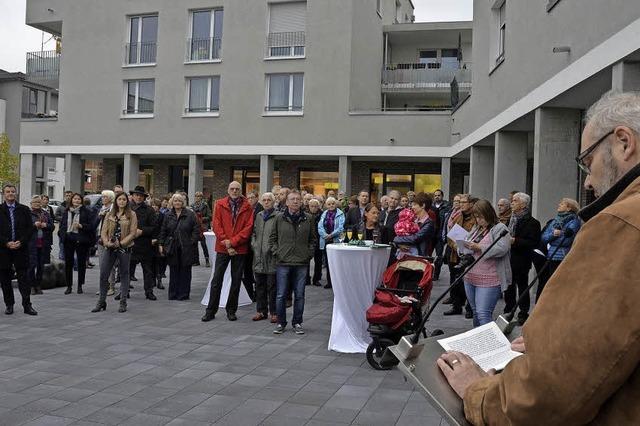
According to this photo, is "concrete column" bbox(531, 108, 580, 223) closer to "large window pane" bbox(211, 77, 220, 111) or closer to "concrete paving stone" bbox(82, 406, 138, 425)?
"concrete paving stone" bbox(82, 406, 138, 425)

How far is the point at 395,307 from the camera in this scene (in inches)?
259

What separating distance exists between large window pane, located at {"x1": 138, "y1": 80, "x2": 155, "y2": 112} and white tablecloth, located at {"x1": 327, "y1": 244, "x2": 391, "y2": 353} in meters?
23.5

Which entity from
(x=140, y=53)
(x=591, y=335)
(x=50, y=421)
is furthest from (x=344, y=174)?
(x=591, y=335)

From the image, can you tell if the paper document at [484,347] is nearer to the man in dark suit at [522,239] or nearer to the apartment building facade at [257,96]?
the man in dark suit at [522,239]

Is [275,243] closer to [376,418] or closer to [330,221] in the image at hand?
[376,418]

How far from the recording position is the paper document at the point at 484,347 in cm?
197

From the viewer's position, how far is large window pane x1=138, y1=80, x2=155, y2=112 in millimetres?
28625

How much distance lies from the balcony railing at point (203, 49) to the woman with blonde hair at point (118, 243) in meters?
18.8

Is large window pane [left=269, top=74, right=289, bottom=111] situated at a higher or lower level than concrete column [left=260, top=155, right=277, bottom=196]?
higher

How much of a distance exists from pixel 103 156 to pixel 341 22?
1393 cm

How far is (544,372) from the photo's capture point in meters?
A: 1.35

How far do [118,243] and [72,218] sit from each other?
9.81 feet

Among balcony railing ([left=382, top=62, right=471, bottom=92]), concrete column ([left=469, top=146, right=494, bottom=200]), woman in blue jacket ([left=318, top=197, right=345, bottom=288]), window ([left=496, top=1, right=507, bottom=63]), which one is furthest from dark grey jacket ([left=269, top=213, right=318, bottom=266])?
balcony railing ([left=382, top=62, right=471, bottom=92])

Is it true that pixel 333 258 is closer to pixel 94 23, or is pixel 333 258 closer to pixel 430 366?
pixel 430 366
